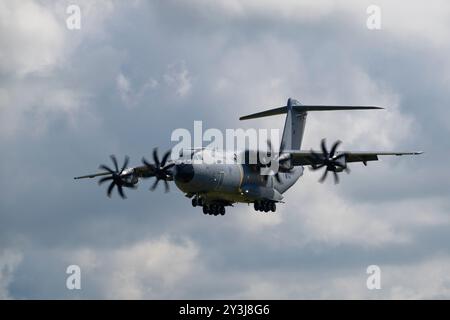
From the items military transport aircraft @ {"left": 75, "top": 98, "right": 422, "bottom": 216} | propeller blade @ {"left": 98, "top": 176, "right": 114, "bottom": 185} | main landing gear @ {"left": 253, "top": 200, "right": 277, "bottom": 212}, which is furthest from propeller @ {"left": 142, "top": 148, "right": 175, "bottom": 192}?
main landing gear @ {"left": 253, "top": 200, "right": 277, "bottom": 212}

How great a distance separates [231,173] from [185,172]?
407cm

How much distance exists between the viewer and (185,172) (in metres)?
67.6

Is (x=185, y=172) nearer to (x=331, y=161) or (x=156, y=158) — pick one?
(x=156, y=158)

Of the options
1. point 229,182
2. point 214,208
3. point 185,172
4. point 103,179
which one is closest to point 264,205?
point 214,208

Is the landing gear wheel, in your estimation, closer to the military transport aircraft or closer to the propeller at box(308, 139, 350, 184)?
the military transport aircraft

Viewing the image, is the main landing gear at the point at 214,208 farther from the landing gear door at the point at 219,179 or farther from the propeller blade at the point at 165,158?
the propeller blade at the point at 165,158

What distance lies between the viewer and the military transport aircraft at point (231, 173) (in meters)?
68.6

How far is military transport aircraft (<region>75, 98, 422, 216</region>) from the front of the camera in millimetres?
68562
